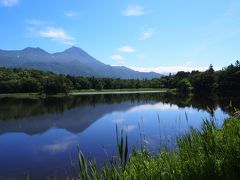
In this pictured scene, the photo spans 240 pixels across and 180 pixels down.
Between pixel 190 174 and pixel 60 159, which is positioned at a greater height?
Answer: pixel 190 174

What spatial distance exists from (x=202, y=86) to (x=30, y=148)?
3669 inches

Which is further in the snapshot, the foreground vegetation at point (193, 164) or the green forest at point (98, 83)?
the green forest at point (98, 83)

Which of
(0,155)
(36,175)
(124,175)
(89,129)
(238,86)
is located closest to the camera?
(124,175)

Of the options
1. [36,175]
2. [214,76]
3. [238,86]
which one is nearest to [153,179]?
[36,175]

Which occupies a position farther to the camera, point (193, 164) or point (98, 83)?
point (98, 83)

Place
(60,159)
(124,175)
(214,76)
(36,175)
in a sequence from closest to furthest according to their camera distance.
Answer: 1. (124,175)
2. (36,175)
3. (60,159)
4. (214,76)

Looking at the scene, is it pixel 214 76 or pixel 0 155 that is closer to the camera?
pixel 0 155

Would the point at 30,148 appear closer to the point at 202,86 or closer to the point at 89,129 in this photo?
the point at 89,129

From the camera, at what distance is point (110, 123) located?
39.2 meters

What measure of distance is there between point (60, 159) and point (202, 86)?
96.8 m

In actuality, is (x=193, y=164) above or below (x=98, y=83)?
above

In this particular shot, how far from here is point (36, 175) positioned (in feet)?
58.5

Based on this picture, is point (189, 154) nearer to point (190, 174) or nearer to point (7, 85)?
point (190, 174)

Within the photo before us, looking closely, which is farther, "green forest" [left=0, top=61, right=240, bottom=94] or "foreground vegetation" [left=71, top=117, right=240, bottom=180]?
"green forest" [left=0, top=61, right=240, bottom=94]
